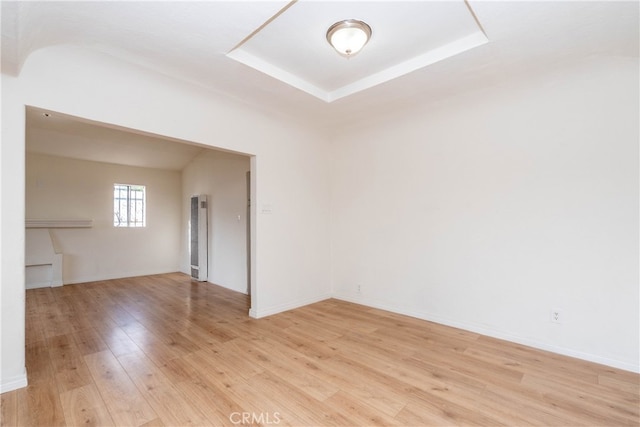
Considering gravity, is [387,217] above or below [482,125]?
below

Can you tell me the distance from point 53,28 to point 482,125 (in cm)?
389

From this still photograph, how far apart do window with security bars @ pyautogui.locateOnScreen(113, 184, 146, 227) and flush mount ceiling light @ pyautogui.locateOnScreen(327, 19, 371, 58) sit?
20.4ft

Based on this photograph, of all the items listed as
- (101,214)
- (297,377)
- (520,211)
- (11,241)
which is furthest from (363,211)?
(101,214)

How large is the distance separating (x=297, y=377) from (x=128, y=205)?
621 cm

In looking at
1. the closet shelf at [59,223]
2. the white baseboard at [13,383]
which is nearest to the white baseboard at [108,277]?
the closet shelf at [59,223]

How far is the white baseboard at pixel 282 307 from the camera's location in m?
3.77

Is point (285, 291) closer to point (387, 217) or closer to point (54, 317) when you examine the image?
point (387, 217)

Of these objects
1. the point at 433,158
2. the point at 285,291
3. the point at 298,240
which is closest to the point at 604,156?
the point at 433,158

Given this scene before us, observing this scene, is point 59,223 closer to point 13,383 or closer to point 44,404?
point 13,383

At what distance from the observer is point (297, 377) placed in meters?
2.33

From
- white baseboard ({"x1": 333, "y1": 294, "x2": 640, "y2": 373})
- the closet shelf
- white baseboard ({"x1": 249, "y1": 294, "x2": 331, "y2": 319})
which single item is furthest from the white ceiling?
the closet shelf

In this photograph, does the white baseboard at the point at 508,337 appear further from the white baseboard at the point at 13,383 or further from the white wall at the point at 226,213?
the white baseboard at the point at 13,383

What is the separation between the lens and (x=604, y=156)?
100 inches

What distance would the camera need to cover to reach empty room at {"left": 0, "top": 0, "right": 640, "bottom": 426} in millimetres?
2027
